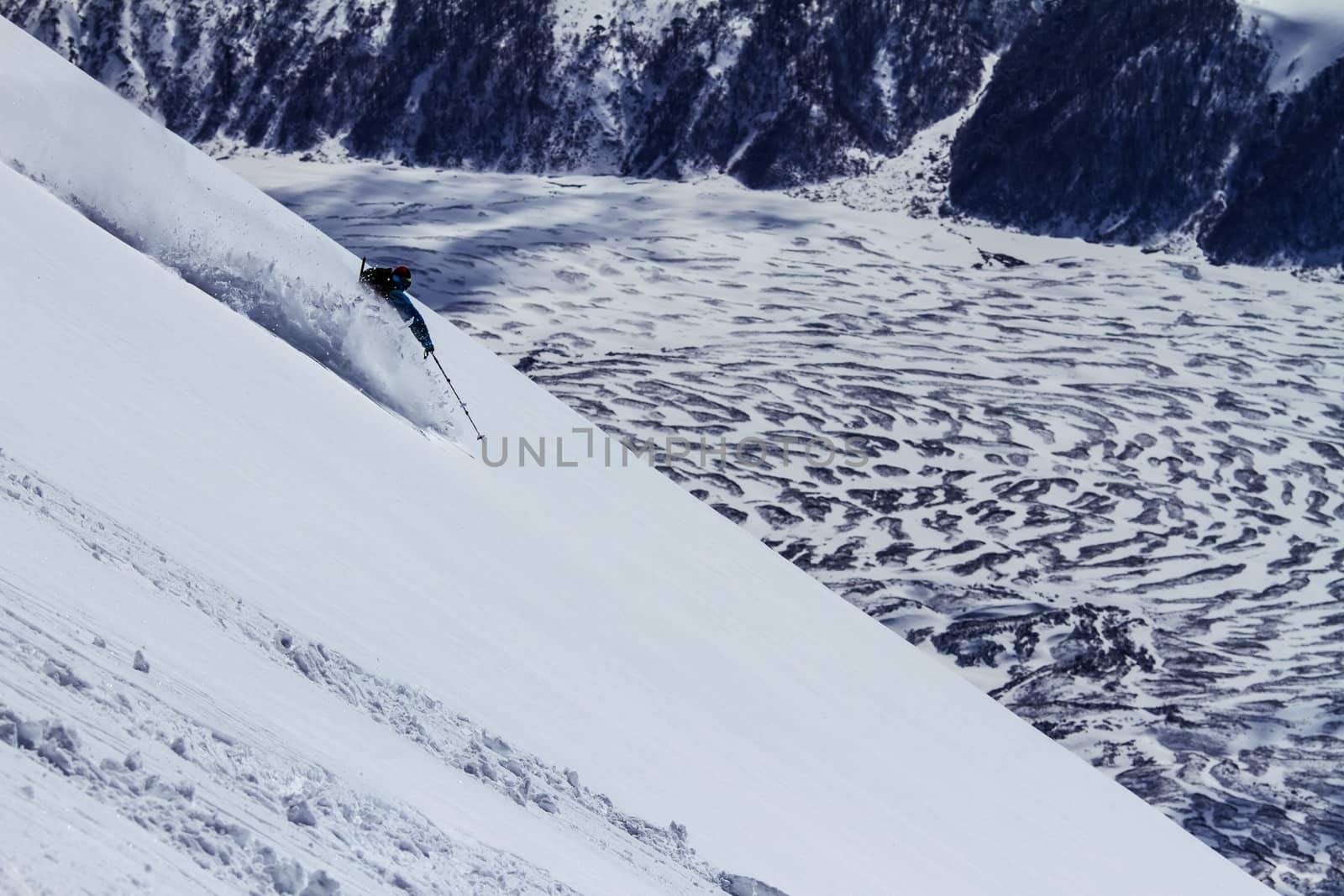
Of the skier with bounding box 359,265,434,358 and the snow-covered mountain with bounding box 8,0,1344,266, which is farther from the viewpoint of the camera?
the snow-covered mountain with bounding box 8,0,1344,266

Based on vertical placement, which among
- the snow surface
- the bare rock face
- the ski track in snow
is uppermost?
the snow surface

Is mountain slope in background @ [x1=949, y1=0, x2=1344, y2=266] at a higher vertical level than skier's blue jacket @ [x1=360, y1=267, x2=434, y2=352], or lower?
higher

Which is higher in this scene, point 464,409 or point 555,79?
point 555,79

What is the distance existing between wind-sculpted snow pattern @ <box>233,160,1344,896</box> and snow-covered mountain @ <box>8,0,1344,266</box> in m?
4.97

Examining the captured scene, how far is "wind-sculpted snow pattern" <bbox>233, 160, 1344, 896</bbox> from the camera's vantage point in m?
53.1

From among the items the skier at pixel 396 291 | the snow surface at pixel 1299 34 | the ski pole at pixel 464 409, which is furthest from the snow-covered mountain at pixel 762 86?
the skier at pixel 396 291

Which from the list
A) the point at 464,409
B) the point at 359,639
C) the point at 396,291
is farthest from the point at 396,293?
the point at 359,639

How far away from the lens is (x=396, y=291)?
1641 cm

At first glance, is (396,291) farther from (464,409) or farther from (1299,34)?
(1299,34)

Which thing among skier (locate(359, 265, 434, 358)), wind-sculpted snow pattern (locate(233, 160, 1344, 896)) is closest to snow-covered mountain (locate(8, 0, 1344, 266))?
wind-sculpted snow pattern (locate(233, 160, 1344, 896))

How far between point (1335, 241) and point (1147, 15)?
22.4 meters

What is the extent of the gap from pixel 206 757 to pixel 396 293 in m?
10.7

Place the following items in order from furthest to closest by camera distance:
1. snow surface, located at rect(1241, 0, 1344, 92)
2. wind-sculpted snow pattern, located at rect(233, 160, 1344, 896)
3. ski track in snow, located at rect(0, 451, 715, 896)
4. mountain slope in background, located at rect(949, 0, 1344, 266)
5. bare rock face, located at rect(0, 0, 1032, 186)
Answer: bare rock face, located at rect(0, 0, 1032, 186), snow surface, located at rect(1241, 0, 1344, 92), mountain slope in background, located at rect(949, 0, 1344, 266), wind-sculpted snow pattern, located at rect(233, 160, 1344, 896), ski track in snow, located at rect(0, 451, 715, 896)

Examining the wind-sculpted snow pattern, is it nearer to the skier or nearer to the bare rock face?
the bare rock face
